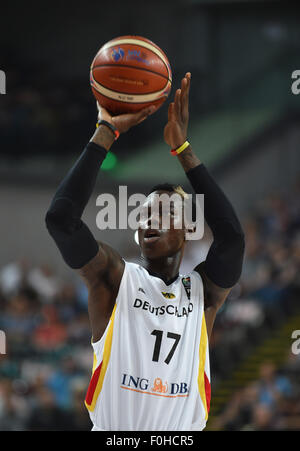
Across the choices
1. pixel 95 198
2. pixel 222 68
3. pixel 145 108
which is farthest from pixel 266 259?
pixel 145 108

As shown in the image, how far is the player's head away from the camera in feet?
11.6

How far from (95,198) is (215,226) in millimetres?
10307

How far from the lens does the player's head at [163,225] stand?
3531 millimetres

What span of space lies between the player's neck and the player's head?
3cm

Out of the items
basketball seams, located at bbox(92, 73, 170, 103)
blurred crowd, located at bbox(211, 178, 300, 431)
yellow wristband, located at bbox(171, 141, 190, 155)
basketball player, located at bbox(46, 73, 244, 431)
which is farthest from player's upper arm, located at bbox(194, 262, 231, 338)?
blurred crowd, located at bbox(211, 178, 300, 431)

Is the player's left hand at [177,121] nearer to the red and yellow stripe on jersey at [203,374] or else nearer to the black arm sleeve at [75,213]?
the black arm sleeve at [75,213]

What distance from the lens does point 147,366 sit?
3.33 m

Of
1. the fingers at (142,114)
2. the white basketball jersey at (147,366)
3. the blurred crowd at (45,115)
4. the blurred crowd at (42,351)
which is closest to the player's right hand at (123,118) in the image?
the fingers at (142,114)

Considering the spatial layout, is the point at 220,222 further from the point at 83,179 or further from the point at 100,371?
the point at 100,371

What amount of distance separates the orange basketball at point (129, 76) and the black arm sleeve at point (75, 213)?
1.32 feet

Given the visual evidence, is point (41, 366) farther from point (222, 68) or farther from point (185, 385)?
point (222, 68)

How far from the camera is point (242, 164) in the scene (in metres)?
15.7

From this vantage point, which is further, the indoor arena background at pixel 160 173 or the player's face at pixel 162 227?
the indoor arena background at pixel 160 173

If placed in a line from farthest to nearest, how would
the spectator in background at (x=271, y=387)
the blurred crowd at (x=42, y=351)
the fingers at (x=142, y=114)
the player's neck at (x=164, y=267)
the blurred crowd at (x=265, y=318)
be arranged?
1. the blurred crowd at (x=42, y=351)
2. the spectator in background at (x=271, y=387)
3. the blurred crowd at (x=265, y=318)
4. the player's neck at (x=164, y=267)
5. the fingers at (x=142, y=114)
